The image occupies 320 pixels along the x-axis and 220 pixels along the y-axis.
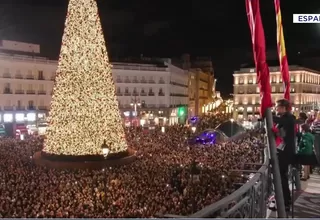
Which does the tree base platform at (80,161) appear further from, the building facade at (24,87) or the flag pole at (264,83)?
the building facade at (24,87)

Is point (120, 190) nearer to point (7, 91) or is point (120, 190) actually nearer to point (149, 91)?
point (7, 91)

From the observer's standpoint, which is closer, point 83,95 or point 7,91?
point 83,95

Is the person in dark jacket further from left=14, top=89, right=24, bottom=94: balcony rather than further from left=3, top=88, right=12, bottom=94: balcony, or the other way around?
left=14, top=89, right=24, bottom=94: balcony

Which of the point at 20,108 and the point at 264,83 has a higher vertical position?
the point at 20,108

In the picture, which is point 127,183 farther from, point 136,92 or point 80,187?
point 136,92

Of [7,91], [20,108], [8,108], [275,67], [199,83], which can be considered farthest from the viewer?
[199,83]

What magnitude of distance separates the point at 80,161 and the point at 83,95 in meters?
3.24

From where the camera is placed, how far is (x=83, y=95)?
73.2ft

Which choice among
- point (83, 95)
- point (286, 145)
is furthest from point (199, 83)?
point (286, 145)

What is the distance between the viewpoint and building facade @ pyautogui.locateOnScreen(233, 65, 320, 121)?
85750mm

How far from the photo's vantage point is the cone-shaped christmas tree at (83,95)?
72.4 feet

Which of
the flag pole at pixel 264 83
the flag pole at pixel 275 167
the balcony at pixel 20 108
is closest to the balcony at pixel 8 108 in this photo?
the balcony at pixel 20 108

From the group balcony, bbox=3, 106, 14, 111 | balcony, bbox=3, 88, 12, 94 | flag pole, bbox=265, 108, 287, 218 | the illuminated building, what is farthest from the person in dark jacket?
balcony, bbox=3, 88, 12, 94

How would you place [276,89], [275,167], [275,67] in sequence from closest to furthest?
1. [275,167]
2. [276,89]
3. [275,67]
